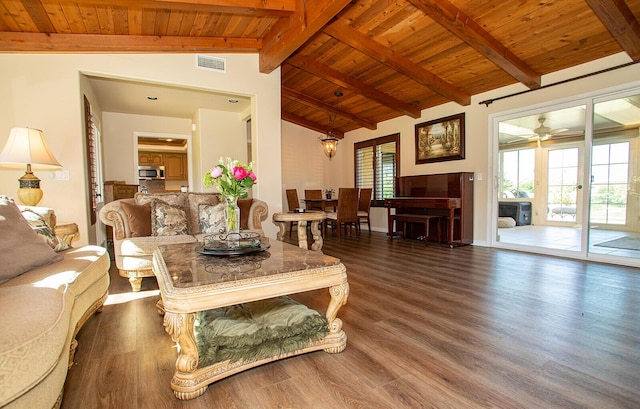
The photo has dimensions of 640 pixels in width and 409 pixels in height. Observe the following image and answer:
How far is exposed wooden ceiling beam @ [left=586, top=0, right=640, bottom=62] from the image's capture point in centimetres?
290

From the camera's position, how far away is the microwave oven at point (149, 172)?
24.8 ft

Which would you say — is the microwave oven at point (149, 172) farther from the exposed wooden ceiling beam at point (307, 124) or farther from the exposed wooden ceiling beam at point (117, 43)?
the exposed wooden ceiling beam at point (117, 43)

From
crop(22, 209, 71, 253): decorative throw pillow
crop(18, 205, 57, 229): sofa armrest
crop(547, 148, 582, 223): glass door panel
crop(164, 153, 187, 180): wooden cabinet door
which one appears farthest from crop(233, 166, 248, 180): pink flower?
crop(164, 153, 187, 180): wooden cabinet door

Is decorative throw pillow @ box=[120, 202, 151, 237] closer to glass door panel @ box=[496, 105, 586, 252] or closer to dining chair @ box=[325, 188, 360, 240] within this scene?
dining chair @ box=[325, 188, 360, 240]

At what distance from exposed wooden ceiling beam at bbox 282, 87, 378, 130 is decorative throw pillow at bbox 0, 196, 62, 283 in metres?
5.17

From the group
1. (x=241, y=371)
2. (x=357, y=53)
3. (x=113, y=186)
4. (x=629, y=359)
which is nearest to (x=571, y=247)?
(x=629, y=359)

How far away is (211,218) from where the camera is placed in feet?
10.9

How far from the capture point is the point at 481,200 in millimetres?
5086

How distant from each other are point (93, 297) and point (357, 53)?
4.41 m

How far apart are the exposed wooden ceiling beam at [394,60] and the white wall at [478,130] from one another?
1.48 feet

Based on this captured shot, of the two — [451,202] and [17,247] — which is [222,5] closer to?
[17,247]

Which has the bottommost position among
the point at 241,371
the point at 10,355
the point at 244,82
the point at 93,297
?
the point at 241,371

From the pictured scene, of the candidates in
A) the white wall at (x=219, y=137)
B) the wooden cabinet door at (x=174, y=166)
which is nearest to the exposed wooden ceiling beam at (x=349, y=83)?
the white wall at (x=219, y=137)

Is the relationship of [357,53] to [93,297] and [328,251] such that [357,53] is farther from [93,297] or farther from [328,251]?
[93,297]
